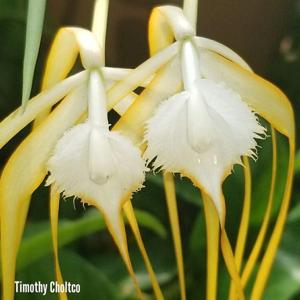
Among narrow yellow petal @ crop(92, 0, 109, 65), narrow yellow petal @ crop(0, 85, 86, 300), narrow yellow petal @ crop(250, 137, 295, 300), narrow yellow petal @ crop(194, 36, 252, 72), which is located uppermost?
narrow yellow petal @ crop(92, 0, 109, 65)

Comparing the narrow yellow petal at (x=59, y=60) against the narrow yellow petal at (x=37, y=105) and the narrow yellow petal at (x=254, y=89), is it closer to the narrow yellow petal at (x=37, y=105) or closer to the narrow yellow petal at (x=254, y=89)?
the narrow yellow petal at (x=37, y=105)

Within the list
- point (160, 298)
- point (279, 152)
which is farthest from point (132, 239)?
point (279, 152)

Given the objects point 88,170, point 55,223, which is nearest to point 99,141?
point 88,170

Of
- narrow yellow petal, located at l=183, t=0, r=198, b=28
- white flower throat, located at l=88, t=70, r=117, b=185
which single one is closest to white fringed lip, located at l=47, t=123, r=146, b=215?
white flower throat, located at l=88, t=70, r=117, b=185

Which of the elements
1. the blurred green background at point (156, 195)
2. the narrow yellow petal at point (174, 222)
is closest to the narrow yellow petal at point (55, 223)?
the blurred green background at point (156, 195)

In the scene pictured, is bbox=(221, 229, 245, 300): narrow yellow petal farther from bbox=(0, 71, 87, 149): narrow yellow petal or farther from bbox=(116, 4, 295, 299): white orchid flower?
bbox=(0, 71, 87, 149): narrow yellow petal

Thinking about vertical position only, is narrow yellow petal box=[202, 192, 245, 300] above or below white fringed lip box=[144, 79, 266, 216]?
below

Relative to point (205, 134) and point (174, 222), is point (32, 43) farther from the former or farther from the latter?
point (174, 222)
